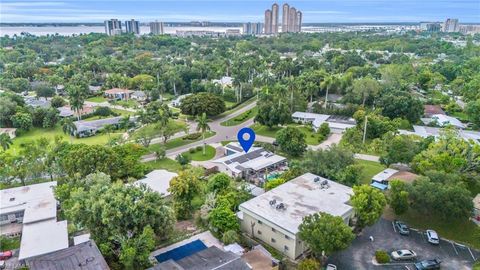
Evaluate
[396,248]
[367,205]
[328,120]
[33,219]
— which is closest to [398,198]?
[396,248]

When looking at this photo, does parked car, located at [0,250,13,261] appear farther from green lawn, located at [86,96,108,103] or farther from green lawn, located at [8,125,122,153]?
green lawn, located at [86,96,108,103]

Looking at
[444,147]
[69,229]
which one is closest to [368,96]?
[444,147]

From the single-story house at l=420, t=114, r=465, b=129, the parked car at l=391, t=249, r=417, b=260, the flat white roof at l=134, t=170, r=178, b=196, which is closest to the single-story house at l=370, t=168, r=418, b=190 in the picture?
the parked car at l=391, t=249, r=417, b=260

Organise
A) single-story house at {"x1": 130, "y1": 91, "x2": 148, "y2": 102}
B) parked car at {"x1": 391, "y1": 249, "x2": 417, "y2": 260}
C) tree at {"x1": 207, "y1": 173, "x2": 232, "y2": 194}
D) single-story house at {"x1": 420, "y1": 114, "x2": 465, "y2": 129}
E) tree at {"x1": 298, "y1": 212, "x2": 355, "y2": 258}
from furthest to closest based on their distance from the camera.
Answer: single-story house at {"x1": 130, "y1": 91, "x2": 148, "y2": 102} → single-story house at {"x1": 420, "y1": 114, "x2": 465, "y2": 129} → tree at {"x1": 207, "y1": 173, "x2": 232, "y2": 194} → parked car at {"x1": 391, "y1": 249, "x2": 417, "y2": 260} → tree at {"x1": 298, "y1": 212, "x2": 355, "y2": 258}

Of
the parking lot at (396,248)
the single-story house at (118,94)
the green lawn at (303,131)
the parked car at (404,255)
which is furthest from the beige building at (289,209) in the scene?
the single-story house at (118,94)

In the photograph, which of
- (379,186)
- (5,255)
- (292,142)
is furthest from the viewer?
(292,142)

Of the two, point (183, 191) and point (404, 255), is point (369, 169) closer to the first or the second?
point (404, 255)
